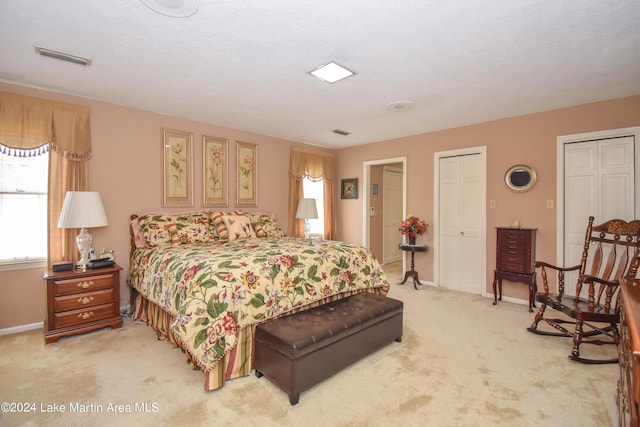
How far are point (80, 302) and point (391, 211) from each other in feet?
17.9

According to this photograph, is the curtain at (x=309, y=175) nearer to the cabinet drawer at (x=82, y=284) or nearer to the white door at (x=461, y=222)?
the white door at (x=461, y=222)

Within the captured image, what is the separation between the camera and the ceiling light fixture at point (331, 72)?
2591 mm

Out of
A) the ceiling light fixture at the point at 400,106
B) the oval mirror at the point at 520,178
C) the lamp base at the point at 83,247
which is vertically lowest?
the lamp base at the point at 83,247

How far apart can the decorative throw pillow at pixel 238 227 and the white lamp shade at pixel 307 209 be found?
3.87ft

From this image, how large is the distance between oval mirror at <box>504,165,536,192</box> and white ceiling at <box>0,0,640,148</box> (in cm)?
73

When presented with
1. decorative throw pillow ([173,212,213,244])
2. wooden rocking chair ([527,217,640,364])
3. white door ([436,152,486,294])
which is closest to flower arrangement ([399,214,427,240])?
white door ([436,152,486,294])

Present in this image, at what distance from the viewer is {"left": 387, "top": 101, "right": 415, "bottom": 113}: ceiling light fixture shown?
3.49m

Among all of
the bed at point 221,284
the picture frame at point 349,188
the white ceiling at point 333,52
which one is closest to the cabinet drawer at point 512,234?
the white ceiling at point 333,52

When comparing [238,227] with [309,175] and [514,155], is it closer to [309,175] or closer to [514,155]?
[309,175]

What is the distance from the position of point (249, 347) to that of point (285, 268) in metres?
0.65

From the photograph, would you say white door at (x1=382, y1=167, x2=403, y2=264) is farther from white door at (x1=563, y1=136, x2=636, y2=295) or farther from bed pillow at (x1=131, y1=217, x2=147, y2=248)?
bed pillow at (x1=131, y1=217, x2=147, y2=248)

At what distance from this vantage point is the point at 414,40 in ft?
7.16

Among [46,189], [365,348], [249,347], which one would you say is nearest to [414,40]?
[365,348]

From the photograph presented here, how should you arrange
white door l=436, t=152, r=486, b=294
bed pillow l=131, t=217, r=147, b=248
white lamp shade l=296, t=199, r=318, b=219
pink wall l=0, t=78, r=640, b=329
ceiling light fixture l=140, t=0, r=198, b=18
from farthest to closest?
white lamp shade l=296, t=199, r=318, b=219
white door l=436, t=152, r=486, b=294
bed pillow l=131, t=217, r=147, b=248
pink wall l=0, t=78, r=640, b=329
ceiling light fixture l=140, t=0, r=198, b=18
